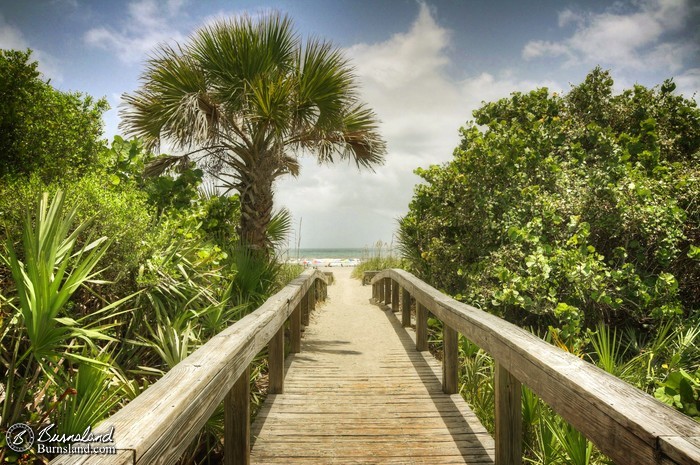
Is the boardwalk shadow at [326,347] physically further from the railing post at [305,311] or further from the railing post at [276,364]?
the railing post at [276,364]

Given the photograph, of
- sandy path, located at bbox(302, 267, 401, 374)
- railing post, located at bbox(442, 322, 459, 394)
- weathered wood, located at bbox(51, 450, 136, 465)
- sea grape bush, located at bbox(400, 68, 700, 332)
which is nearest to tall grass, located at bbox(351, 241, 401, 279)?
sandy path, located at bbox(302, 267, 401, 374)

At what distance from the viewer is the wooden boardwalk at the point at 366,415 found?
8.90 ft

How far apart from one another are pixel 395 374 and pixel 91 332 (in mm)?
2848

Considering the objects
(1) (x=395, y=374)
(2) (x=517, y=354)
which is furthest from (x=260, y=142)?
(2) (x=517, y=354)

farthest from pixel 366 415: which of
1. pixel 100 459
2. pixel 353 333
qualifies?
pixel 353 333

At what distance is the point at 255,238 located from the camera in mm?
6273

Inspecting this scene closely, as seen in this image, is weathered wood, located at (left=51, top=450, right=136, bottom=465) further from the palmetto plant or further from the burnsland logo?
the palmetto plant

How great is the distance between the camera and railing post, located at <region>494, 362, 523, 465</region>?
2.39 metres

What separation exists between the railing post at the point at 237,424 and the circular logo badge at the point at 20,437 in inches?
36.6

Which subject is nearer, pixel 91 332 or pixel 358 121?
pixel 91 332

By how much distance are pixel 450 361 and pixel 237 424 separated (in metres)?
→ 2.01

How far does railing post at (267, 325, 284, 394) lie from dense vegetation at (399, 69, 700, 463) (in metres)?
1.82

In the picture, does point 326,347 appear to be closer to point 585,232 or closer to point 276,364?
point 276,364

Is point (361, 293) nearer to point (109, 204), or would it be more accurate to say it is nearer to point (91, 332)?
point (109, 204)
